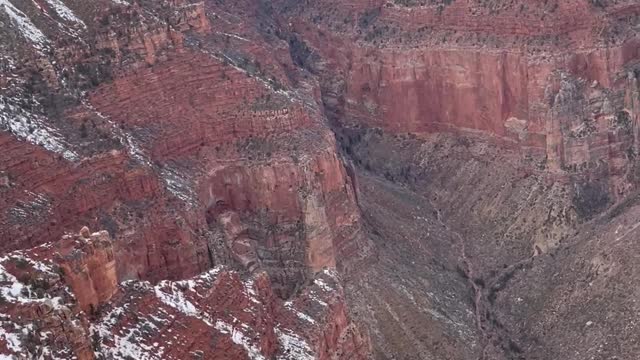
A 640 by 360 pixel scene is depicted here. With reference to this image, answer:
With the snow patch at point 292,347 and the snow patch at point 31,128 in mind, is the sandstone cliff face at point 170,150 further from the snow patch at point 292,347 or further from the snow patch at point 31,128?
the snow patch at point 292,347

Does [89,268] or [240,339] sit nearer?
[89,268]

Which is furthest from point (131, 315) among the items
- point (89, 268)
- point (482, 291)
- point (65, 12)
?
point (482, 291)

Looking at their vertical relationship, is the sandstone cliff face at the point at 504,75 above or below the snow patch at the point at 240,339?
below

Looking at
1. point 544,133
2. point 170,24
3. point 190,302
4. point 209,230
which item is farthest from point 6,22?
point 544,133

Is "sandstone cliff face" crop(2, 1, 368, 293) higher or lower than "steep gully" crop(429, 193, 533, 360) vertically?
higher

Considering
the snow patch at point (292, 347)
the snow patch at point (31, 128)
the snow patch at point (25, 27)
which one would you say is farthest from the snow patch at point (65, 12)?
the snow patch at point (292, 347)

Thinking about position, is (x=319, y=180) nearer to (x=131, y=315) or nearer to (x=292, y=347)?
(x=292, y=347)

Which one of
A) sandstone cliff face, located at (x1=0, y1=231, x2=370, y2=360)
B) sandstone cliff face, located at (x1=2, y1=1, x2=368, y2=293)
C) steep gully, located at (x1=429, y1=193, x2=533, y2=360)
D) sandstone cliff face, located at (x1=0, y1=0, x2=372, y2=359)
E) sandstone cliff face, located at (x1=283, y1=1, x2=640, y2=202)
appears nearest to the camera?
sandstone cliff face, located at (x1=0, y1=231, x2=370, y2=360)

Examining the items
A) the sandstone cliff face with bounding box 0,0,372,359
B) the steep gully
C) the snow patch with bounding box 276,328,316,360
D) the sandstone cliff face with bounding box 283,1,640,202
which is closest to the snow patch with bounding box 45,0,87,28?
the sandstone cliff face with bounding box 0,0,372,359

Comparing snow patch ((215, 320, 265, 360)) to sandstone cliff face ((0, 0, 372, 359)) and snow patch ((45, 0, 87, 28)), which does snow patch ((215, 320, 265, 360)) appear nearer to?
sandstone cliff face ((0, 0, 372, 359))
